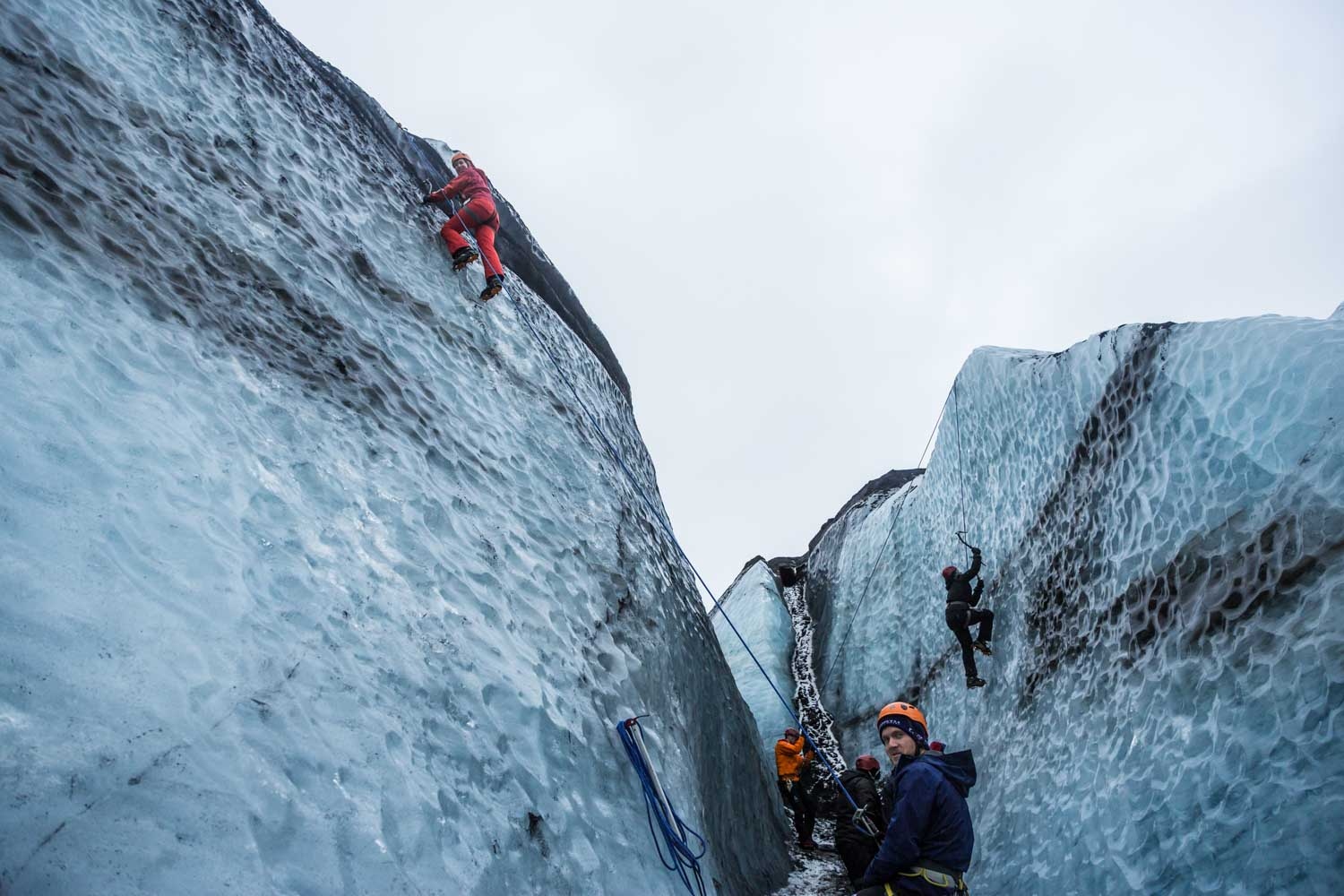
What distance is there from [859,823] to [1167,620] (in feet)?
7.61

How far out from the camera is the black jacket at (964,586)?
21.6 feet

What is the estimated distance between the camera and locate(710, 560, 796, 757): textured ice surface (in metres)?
10.6

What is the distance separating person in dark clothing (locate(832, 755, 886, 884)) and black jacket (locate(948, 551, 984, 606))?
2.05 meters

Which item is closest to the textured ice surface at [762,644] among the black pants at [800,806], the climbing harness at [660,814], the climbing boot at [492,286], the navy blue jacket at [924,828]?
the black pants at [800,806]

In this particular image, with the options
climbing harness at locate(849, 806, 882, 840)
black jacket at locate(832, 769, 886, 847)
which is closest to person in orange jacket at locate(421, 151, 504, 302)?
black jacket at locate(832, 769, 886, 847)

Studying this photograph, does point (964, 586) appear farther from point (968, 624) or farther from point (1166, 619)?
point (1166, 619)

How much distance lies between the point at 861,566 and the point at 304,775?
10.2 meters

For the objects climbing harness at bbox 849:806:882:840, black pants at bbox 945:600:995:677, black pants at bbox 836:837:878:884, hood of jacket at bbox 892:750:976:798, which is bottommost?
black pants at bbox 836:837:878:884

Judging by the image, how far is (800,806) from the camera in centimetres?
739

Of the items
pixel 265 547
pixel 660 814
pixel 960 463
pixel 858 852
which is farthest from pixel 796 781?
pixel 265 547

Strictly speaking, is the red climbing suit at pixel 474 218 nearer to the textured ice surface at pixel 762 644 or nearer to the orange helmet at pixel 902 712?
the orange helmet at pixel 902 712

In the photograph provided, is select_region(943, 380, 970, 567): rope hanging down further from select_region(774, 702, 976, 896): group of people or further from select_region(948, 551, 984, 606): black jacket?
select_region(774, 702, 976, 896): group of people

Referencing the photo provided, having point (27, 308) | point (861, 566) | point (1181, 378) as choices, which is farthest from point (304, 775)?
point (861, 566)

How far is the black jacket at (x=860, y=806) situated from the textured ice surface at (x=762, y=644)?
4.68 m
